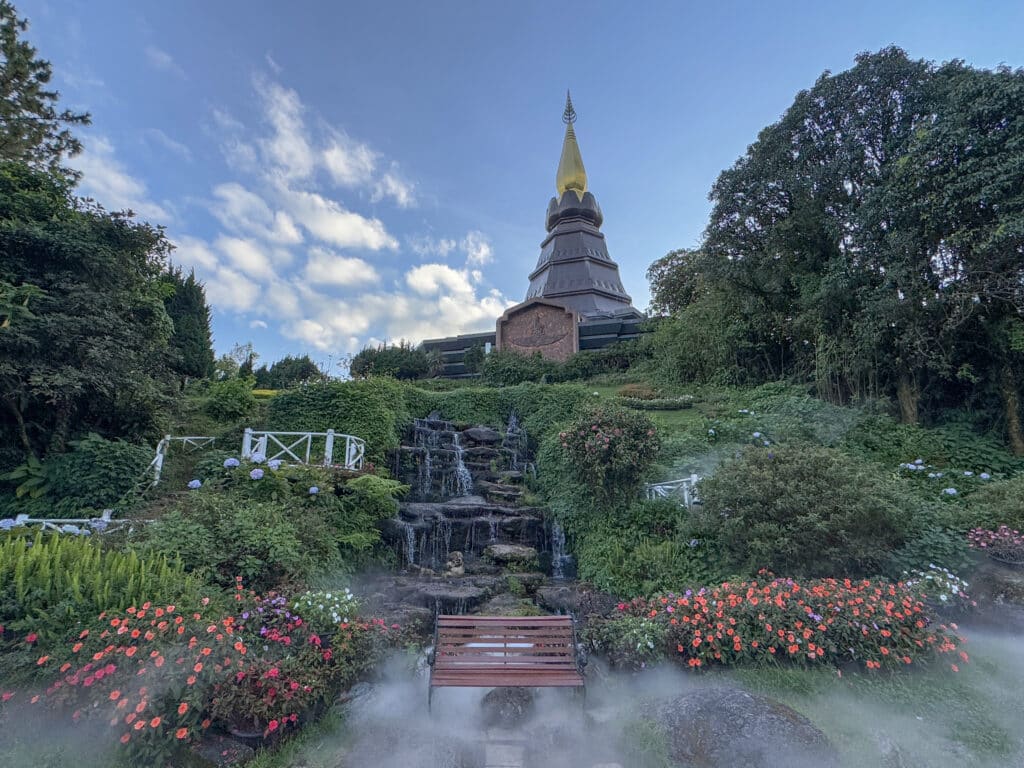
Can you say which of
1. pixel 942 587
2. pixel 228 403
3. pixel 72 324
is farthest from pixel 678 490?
pixel 228 403

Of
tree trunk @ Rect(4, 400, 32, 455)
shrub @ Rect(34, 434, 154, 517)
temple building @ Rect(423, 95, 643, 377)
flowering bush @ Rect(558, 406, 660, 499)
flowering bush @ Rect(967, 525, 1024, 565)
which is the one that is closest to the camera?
flowering bush @ Rect(967, 525, 1024, 565)

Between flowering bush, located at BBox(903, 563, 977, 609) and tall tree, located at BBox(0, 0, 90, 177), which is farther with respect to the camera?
tall tree, located at BBox(0, 0, 90, 177)

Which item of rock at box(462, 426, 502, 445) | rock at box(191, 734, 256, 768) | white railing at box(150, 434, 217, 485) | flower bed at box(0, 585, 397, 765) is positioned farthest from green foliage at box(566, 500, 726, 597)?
white railing at box(150, 434, 217, 485)

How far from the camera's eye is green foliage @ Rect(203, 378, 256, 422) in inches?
568

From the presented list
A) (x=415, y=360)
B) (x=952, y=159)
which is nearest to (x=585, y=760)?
(x=952, y=159)

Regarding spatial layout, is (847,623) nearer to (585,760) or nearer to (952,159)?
(585,760)

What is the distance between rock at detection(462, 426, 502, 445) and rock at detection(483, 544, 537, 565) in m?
5.62

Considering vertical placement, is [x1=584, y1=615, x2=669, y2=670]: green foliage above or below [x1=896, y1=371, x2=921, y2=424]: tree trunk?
below

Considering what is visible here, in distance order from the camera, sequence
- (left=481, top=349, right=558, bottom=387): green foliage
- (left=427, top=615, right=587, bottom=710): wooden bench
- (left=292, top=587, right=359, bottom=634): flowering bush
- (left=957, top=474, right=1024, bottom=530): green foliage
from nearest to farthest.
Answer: (left=427, top=615, right=587, bottom=710): wooden bench
(left=292, top=587, right=359, bottom=634): flowering bush
(left=957, top=474, right=1024, bottom=530): green foliage
(left=481, top=349, right=558, bottom=387): green foliage

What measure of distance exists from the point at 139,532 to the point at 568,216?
45.6m

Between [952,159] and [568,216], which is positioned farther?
[568,216]

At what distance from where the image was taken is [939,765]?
11.2ft

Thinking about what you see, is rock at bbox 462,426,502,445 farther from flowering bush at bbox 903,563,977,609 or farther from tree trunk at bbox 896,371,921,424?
tree trunk at bbox 896,371,921,424

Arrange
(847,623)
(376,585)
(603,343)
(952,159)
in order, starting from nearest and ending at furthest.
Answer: (847,623) < (376,585) < (952,159) < (603,343)
